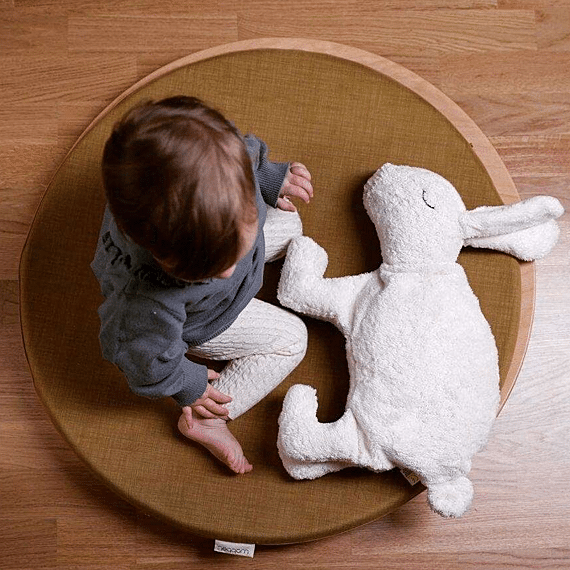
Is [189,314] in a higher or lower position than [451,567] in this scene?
higher

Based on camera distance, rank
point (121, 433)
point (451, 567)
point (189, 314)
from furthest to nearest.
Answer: point (451, 567)
point (121, 433)
point (189, 314)

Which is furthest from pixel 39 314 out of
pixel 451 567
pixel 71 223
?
pixel 451 567

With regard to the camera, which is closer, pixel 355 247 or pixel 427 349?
pixel 427 349

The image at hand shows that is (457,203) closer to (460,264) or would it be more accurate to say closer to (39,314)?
(460,264)

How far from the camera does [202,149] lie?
0.62 m

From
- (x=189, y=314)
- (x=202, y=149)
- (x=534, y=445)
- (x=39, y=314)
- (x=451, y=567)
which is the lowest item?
(x=451, y=567)

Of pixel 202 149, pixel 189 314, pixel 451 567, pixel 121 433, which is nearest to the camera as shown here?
pixel 202 149

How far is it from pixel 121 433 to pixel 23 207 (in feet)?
1.39

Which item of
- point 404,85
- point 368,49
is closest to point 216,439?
point 404,85

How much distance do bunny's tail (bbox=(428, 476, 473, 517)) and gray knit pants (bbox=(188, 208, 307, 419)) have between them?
23 cm

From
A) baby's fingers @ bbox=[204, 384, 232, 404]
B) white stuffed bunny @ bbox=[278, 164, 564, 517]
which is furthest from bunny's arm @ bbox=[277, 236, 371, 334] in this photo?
baby's fingers @ bbox=[204, 384, 232, 404]

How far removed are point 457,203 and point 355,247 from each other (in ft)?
0.47

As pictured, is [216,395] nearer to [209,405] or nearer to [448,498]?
[209,405]

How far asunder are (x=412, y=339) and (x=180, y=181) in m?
0.37
